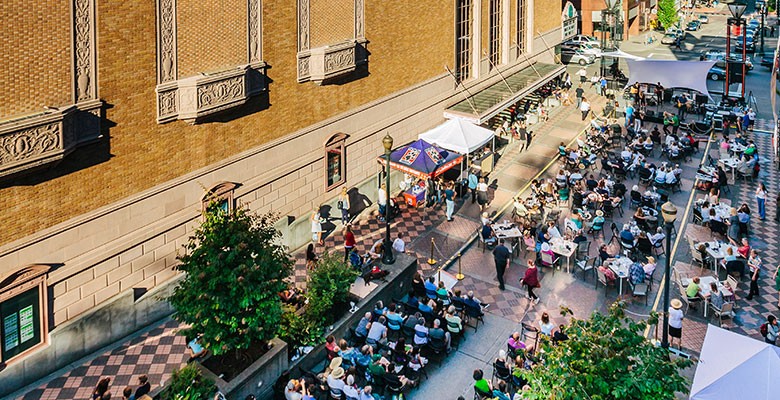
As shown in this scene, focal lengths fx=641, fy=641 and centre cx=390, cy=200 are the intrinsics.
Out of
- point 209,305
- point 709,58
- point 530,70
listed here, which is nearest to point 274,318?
point 209,305

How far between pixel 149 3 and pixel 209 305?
8.13m

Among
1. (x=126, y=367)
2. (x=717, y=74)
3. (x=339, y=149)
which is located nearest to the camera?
(x=126, y=367)

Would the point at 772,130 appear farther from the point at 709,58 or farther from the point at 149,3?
the point at 149,3

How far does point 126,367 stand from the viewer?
16.6 m

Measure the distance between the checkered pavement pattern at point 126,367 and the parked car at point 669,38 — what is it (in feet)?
228

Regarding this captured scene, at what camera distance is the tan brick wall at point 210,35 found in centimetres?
1769

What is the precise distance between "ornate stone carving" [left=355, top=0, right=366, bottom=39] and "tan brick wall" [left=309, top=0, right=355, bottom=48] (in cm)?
14

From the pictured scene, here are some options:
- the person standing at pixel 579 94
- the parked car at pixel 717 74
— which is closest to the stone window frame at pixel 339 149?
the person standing at pixel 579 94

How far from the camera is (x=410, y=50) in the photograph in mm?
27734

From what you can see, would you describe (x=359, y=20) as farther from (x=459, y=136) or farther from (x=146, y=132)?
(x=146, y=132)

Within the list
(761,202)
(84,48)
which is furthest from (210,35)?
(761,202)

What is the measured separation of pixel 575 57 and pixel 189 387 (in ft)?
169

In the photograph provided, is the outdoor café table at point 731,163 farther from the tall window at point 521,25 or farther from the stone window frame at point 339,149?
the stone window frame at point 339,149

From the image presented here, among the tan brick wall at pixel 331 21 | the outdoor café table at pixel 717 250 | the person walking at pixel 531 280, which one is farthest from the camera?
the tan brick wall at pixel 331 21
